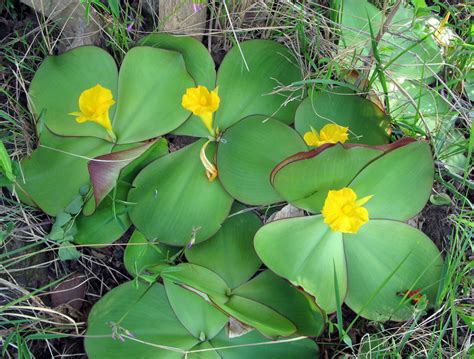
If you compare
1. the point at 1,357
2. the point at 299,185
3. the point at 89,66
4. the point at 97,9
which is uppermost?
the point at 97,9

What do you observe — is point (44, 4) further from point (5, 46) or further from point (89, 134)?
point (89, 134)

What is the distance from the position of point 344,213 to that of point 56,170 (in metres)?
0.79

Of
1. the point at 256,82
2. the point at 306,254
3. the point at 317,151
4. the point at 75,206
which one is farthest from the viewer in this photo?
the point at 256,82

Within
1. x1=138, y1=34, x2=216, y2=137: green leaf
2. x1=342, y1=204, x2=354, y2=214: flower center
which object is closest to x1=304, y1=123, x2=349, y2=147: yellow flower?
x1=342, y1=204, x2=354, y2=214: flower center

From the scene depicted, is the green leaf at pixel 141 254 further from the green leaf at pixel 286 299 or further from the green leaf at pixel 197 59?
the green leaf at pixel 197 59

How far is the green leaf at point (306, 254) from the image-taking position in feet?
3.81

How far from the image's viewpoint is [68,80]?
141 centimetres

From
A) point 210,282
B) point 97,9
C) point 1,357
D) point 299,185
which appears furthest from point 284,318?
point 97,9

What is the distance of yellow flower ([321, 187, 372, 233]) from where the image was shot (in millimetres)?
1074

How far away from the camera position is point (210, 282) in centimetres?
121

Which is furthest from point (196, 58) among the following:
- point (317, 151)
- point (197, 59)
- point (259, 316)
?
point (259, 316)

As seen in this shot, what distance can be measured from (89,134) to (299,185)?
24.7 inches

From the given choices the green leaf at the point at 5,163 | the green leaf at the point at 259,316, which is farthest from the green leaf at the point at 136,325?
the green leaf at the point at 5,163

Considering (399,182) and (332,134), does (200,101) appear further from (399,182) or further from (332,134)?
(399,182)
